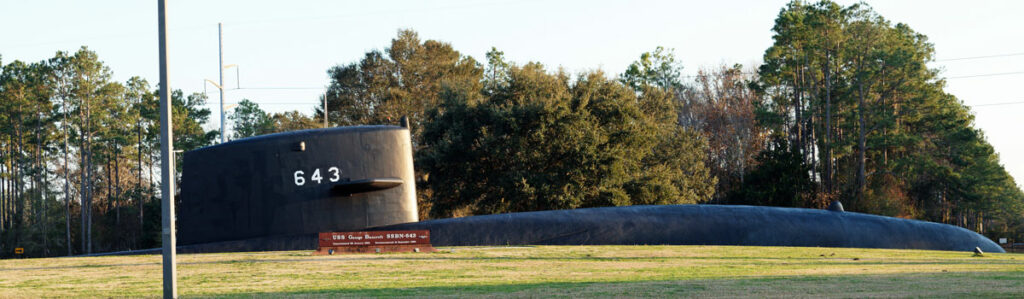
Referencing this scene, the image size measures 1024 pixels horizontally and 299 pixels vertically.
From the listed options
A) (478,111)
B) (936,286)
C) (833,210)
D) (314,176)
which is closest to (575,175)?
(478,111)

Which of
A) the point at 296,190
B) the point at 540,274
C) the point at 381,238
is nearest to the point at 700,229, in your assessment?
the point at 381,238

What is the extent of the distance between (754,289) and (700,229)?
1114 centimetres

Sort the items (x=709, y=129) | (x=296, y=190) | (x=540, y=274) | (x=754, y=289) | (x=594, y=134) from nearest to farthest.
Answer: (x=754, y=289) < (x=540, y=274) < (x=296, y=190) < (x=594, y=134) < (x=709, y=129)

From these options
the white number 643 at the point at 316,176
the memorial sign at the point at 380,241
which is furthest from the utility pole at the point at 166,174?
the white number 643 at the point at 316,176

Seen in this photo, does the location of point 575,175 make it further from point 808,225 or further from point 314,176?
point 314,176

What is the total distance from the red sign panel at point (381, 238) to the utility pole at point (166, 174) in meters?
7.81

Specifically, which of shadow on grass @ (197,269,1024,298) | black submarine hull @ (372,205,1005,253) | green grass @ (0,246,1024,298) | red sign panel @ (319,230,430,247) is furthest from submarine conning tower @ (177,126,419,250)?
shadow on grass @ (197,269,1024,298)

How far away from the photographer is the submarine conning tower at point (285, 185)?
1800cm

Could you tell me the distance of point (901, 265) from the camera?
1560 cm

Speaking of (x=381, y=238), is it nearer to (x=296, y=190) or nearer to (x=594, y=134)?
(x=296, y=190)

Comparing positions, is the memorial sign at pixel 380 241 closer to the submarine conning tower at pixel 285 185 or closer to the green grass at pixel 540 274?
the green grass at pixel 540 274

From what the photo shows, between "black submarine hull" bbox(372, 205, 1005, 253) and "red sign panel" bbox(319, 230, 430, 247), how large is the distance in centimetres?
215

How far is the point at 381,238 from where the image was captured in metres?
18.2

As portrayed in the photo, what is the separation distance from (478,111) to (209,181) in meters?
20.4
